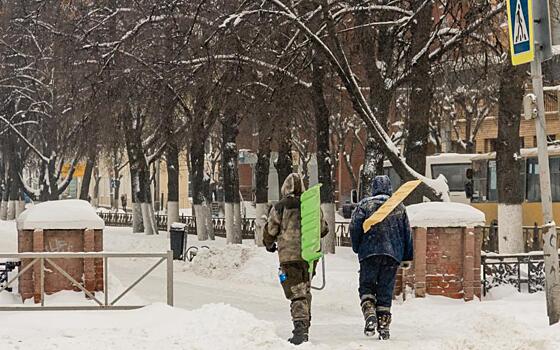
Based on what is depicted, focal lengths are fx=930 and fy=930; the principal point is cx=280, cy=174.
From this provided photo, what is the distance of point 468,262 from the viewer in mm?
13758

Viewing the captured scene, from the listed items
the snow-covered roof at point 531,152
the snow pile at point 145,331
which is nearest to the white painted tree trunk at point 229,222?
the snow-covered roof at point 531,152

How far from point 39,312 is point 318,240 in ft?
12.2

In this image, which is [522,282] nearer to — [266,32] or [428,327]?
[428,327]

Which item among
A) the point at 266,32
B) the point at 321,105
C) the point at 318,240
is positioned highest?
the point at 266,32

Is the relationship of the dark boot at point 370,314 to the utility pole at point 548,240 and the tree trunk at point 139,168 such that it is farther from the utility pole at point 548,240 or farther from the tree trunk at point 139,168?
the tree trunk at point 139,168

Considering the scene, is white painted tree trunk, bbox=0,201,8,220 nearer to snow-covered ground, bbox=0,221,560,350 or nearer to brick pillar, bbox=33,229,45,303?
snow-covered ground, bbox=0,221,560,350

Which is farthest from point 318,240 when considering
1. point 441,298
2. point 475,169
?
point 475,169

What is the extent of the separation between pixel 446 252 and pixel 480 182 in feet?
72.0

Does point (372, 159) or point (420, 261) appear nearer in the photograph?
point (420, 261)

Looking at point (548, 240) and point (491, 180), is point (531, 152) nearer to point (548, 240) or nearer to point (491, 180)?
point (491, 180)

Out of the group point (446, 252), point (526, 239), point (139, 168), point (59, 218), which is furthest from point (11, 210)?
point (446, 252)

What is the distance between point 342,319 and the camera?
1305 centimetres

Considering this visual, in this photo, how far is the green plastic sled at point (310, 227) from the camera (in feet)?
33.4

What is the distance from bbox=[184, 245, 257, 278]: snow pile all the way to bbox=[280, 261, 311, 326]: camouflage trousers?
11.3 meters
